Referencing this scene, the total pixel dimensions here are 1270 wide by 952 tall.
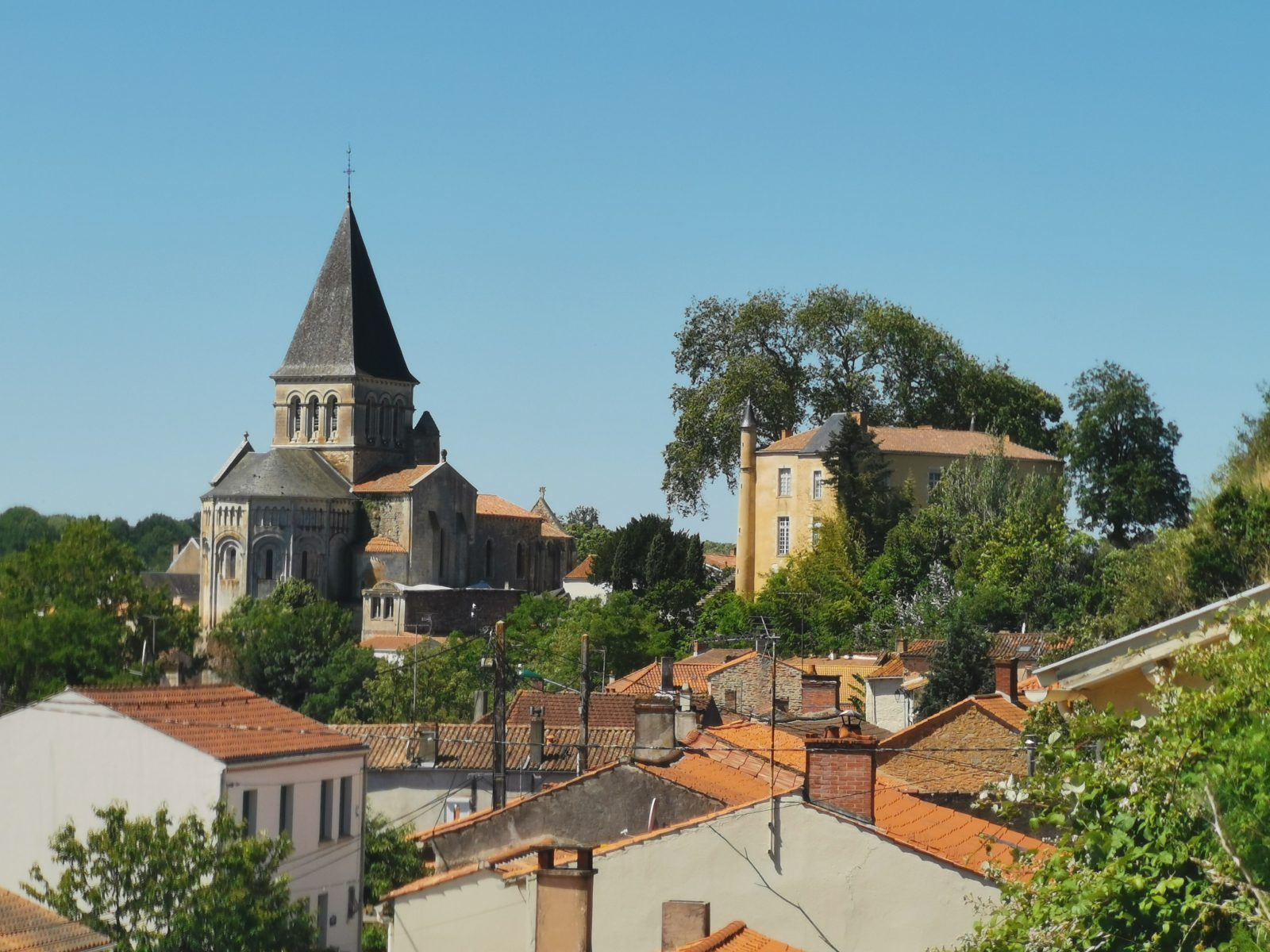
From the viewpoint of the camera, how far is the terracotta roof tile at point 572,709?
121 feet

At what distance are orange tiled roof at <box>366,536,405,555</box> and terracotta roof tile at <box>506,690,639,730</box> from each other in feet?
185

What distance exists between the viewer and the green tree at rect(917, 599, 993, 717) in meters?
40.3

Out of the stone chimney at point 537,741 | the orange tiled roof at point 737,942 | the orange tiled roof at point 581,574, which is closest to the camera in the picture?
the orange tiled roof at point 737,942

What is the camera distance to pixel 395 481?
9894 cm

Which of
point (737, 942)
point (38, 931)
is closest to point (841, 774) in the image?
point (737, 942)

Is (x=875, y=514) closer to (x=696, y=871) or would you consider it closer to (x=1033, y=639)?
(x=1033, y=639)

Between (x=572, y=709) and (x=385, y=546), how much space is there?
2313 inches

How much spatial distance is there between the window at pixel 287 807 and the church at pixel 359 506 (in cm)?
6941

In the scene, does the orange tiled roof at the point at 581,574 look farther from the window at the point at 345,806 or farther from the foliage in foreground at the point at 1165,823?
the foliage in foreground at the point at 1165,823

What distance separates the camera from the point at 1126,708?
9.26 meters

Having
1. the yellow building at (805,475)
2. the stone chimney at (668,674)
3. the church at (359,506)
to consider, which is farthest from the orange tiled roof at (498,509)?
the stone chimney at (668,674)

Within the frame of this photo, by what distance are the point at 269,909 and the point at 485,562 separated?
270ft

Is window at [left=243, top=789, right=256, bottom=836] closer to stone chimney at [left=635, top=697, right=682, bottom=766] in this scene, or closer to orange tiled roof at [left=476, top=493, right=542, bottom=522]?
stone chimney at [left=635, top=697, right=682, bottom=766]

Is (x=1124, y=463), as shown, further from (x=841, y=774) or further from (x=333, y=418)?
(x=841, y=774)
